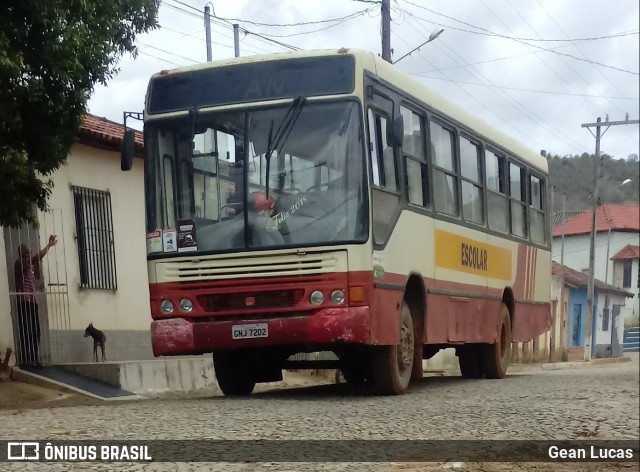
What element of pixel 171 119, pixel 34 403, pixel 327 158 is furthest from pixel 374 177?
pixel 34 403

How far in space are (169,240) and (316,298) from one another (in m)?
1.54

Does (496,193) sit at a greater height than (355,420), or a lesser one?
greater

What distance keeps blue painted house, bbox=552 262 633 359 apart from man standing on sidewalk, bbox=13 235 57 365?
7.08 m

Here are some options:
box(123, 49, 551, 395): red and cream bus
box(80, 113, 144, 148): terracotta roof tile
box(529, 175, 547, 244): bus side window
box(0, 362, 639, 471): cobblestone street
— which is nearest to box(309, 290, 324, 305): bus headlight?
box(123, 49, 551, 395): red and cream bus

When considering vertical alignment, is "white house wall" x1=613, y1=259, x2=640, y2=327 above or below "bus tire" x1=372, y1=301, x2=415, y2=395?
above

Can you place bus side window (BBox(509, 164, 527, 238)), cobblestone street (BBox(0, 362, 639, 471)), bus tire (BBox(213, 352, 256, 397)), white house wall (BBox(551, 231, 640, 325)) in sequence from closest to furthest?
1. cobblestone street (BBox(0, 362, 639, 471))
2. white house wall (BBox(551, 231, 640, 325))
3. bus tire (BBox(213, 352, 256, 397))
4. bus side window (BBox(509, 164, 527, 238))

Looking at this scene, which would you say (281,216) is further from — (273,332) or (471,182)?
(471,182)

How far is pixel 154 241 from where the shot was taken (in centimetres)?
1013

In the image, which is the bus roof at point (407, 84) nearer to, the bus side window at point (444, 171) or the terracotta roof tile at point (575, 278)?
the bus side window at point (444, 171)

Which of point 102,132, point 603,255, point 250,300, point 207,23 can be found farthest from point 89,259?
point 207,23

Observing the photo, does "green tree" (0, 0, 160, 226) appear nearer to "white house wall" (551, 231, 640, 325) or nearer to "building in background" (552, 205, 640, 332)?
"building in background" (552, 205, 640, 332)

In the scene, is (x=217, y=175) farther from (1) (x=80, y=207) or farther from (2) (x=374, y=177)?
(1) (x=80, y=207)

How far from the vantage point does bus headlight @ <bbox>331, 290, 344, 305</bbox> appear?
9.55 m

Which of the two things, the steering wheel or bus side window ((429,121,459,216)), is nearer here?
the steering wheel
